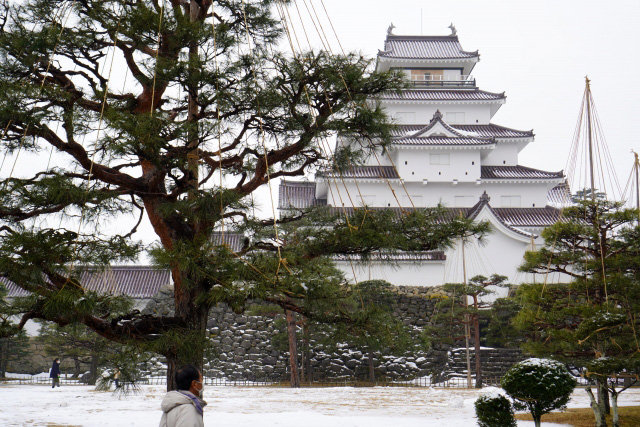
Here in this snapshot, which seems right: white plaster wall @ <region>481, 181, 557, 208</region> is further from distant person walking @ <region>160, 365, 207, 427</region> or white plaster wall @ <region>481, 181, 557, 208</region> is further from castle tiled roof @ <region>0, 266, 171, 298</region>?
distant person walking @ <region>160, 365, 207, 427</region>

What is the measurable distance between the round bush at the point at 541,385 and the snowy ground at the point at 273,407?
2272mm

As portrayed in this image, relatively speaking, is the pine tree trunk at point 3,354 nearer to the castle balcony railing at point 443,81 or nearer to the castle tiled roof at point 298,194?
the castle tiled roof at point 298,194

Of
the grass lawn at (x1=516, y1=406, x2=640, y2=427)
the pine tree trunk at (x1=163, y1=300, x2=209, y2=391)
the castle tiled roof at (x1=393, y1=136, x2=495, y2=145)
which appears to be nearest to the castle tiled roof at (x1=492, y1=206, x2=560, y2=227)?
the castle tiled roof at (x1=393, y1=136, x2=495, y2=145)

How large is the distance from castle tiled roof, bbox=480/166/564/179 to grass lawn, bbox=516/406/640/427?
1664 cm

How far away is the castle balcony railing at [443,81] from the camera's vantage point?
30891 mm

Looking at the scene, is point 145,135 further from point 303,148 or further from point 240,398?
point 240,398

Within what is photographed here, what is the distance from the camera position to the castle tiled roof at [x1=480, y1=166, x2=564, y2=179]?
28.0m

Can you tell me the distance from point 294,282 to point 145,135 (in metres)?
1.75

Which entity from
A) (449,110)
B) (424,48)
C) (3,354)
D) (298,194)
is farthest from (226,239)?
(424,48)

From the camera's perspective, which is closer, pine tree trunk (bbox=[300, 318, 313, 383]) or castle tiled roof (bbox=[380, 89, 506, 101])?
pine tree trunk (bbox=[300, 318, 313, 383])

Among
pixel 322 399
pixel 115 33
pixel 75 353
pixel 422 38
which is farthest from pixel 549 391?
pixel 422 38

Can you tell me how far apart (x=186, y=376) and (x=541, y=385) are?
589 cm

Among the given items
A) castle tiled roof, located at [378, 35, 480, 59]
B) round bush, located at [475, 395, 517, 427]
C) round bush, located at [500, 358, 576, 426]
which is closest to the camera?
round bush, located at [500, 358, 576, 426]

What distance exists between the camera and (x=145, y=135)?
5.23m
